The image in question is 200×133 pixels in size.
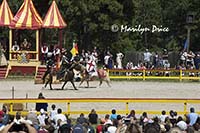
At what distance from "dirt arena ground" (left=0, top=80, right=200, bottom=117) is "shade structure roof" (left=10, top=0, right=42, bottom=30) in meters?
3.69

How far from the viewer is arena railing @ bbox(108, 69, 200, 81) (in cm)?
4188

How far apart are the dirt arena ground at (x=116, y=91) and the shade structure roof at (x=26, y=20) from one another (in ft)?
12.1

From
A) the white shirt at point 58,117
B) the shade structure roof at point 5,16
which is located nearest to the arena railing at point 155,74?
the shade structure roof at point 5,16

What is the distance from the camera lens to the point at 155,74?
4281 centimetres

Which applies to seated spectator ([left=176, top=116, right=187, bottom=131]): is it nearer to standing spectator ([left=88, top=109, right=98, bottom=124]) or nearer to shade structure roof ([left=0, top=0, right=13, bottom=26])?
standing spectator ([left=88, top=109, right=98, bottom=124])

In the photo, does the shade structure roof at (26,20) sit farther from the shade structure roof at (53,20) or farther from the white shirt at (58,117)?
the white shirt at (58,117)

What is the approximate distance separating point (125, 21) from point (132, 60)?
10176 millimetres

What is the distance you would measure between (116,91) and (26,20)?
10579 millimetres

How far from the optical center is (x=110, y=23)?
58.2 m

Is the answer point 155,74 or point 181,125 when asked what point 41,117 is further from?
point 155,74

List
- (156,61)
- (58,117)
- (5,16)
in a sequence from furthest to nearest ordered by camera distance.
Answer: (156,61) → (5,16) → (58,117)

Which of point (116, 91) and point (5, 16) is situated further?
point (5, 16)

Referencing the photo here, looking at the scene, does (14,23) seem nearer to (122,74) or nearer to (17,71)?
(17,71)

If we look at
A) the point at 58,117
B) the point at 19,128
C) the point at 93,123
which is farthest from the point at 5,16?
the point at 19,128
